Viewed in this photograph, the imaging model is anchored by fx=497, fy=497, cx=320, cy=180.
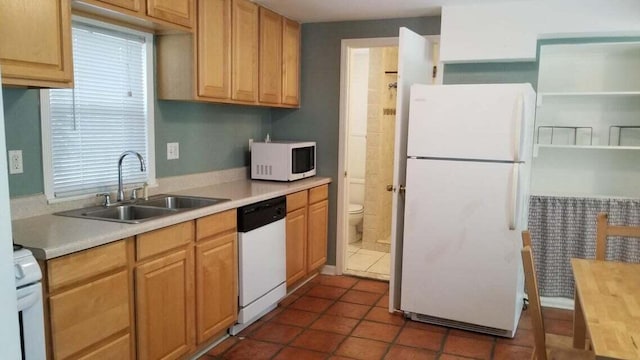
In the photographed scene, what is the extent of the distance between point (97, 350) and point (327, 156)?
274 centimetres

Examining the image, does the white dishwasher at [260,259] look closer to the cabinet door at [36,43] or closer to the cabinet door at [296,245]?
the cabinet door at [296,245]

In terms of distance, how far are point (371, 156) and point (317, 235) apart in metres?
1.42

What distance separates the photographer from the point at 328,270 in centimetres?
456

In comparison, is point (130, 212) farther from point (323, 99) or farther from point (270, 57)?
point (323, 99)

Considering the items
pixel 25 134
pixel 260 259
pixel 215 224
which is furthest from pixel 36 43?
pixel 260 259

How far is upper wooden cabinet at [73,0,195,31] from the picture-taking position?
2.41m

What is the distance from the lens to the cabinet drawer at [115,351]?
2.10 meters

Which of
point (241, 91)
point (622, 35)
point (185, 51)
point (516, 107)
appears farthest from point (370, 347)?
point (622, 35)

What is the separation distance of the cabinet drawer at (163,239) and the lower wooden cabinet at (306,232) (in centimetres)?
116

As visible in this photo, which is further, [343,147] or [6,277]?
[343,147]

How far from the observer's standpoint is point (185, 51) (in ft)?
→ 10.0

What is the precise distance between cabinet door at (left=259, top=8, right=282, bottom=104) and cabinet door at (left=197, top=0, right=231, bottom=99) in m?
0.47

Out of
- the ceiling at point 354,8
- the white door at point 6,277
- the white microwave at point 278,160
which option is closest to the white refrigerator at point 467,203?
the ceiling at point 354,8

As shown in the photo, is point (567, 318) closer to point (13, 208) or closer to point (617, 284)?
point (617, 284)
